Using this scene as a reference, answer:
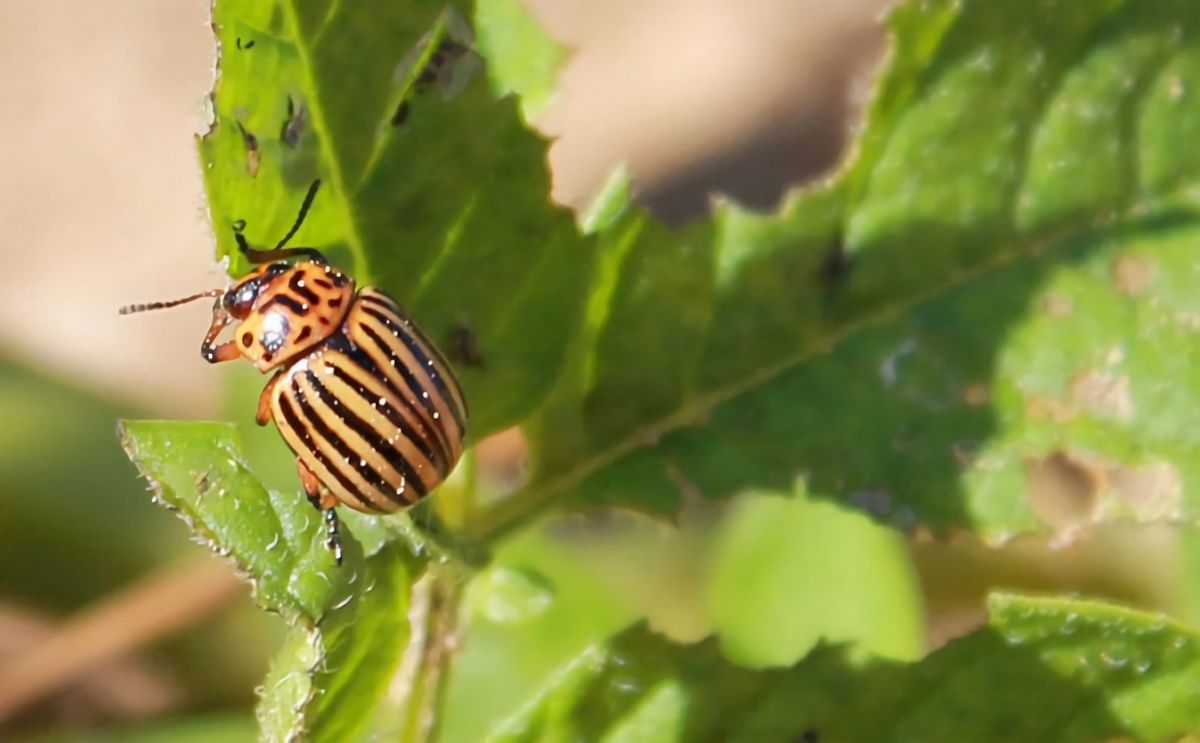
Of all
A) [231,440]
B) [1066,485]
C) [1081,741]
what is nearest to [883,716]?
[1081,741]

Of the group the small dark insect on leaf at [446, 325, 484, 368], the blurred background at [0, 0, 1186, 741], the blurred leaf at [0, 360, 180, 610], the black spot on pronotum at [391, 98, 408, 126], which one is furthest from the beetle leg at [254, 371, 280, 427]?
the blurred background at [0, 0, 1186, 741]

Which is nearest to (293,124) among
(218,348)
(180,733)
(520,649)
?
(218,348)

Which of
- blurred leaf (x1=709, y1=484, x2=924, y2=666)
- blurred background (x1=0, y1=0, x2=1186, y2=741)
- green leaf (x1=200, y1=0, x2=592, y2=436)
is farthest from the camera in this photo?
blurred background (x1=0, y1=0, x2=1186, y2=741)

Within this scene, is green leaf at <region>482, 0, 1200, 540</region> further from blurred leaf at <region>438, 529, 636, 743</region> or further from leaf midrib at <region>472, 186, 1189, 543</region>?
blurred leaf at <region>438, 529, 636, 743</region>

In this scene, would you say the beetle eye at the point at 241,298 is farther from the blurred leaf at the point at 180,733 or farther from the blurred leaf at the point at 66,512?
the blurred leaf at the point at 66,512

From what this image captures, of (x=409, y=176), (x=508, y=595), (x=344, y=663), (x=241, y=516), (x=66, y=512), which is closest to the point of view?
(x=241, y=516)

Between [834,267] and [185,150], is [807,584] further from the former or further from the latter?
[185,150]
